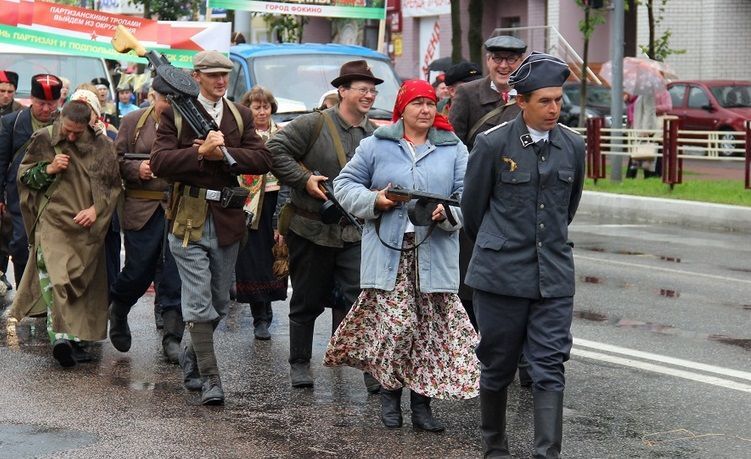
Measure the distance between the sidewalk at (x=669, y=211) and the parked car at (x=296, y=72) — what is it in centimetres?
409

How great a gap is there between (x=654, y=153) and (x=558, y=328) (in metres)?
15.5

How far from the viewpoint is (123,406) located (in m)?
7.43

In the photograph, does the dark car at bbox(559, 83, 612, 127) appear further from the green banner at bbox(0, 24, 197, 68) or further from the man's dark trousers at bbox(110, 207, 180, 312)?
the man's dark trousers at bbox(110, 207, 180, 312)

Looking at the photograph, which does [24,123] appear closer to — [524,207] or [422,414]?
[422,414]

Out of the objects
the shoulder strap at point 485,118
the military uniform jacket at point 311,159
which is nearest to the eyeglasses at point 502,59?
the shoulder strap at point 485,118

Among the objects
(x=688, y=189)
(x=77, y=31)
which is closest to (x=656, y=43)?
(x=688, y=189)

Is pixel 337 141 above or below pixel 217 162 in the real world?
above

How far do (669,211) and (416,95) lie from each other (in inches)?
459

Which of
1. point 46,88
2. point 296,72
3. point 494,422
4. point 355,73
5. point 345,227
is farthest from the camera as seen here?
point 296,72

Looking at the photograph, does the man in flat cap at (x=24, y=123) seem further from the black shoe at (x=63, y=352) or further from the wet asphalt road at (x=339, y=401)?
the black shoe at (x=63, y=352)

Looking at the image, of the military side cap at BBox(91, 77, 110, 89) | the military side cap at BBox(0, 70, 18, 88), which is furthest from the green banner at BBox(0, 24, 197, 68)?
the military side cap at BBox(0, 70, 18, 88)

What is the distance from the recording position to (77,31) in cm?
1457

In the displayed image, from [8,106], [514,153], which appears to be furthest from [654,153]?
[514,153]

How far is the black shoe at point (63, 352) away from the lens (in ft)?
27.8
